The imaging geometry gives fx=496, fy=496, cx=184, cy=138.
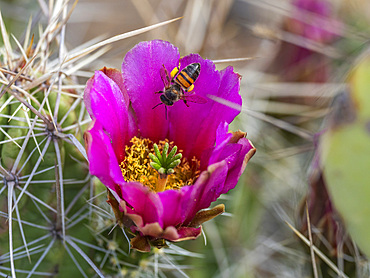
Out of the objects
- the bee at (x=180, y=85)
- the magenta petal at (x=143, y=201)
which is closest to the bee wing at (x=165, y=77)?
the bee at (x=180, y=85)

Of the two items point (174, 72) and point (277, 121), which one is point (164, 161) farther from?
point (277, 121)

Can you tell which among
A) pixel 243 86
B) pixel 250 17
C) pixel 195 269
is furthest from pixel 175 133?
pixel 250 17

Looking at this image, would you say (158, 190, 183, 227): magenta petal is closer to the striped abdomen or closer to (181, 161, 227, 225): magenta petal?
(181, 161, 227, 225): magenta petal

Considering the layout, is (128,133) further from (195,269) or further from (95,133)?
(195,269)

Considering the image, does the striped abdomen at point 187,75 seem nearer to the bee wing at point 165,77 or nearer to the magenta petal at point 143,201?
the bee wing at point 165,77

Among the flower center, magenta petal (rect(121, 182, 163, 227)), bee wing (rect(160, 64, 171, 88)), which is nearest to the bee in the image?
bee wing (rect(160, 64, 171, 88))

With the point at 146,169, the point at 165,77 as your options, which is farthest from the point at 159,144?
the point at 165,77

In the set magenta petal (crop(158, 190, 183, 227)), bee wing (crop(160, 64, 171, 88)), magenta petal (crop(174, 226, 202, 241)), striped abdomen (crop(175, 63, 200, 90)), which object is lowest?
magenta petal (crop(174, 226, 202, 241))
